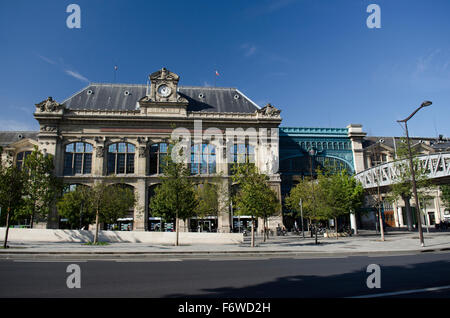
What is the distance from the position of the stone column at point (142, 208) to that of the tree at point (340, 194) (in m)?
23.2

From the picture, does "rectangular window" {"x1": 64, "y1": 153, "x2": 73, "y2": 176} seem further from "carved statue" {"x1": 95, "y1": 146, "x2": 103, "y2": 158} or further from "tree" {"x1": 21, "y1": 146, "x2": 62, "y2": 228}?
"tree" {"x1": 21, "y1": 146, "x2": 62, "y2": 228}

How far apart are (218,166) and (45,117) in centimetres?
2516

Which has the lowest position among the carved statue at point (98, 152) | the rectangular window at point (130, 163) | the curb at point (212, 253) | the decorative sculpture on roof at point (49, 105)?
the curb at point (212, 253)

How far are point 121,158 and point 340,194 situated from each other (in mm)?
29909

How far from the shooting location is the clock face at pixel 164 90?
141 ft

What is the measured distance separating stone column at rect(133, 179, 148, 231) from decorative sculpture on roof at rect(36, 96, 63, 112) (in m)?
15.7

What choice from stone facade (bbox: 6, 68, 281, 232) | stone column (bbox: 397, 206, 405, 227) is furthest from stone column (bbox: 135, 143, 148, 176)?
stone column (bbox: 397, 206, 405, 227)

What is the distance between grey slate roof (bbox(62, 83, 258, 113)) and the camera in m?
44.3

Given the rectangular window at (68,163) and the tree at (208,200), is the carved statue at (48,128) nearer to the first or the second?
the rectangular window at (68,163)

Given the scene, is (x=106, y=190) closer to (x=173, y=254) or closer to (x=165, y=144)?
(x=173, y=254)

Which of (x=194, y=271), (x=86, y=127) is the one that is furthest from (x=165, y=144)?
(x=194, y=271)

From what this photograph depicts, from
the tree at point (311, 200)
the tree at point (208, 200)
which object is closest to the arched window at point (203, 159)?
the tree at point (208, 200)
